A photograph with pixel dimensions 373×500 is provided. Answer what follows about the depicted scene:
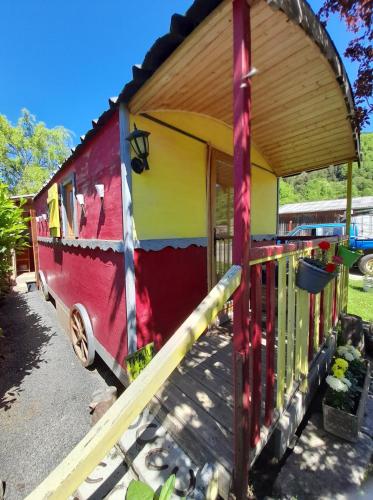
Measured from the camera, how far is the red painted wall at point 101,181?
2594 millimetres

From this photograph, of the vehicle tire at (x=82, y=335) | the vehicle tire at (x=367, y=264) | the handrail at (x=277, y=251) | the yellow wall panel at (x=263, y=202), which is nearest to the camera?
the handrail at (x=277, y=251)

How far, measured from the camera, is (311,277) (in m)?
1.88

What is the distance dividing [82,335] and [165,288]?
1.79 metres

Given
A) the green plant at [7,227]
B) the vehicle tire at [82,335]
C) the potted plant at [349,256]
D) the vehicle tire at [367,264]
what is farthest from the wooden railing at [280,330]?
the vehicle tire at [367,264]

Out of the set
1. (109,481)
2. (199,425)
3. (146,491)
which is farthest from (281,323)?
(109,481)

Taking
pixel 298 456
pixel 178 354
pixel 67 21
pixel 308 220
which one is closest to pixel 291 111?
pixel 178 354

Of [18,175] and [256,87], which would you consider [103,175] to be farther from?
[18,175]

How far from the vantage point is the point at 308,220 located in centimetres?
1783

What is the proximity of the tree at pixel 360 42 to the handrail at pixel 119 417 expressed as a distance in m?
2.78

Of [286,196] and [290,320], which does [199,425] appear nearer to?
[290,320]

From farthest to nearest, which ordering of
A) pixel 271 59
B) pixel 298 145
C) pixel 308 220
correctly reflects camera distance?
pixel 308 220, pixel 298 145, pixel 271 59

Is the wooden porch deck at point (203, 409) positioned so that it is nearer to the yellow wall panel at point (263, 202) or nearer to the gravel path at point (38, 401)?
the gravel path at point (38, 401)

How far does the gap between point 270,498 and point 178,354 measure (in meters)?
1.57

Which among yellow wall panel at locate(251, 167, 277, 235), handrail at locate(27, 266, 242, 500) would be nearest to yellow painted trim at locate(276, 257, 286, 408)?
handrail at locate(27, 266, 242, 500)
